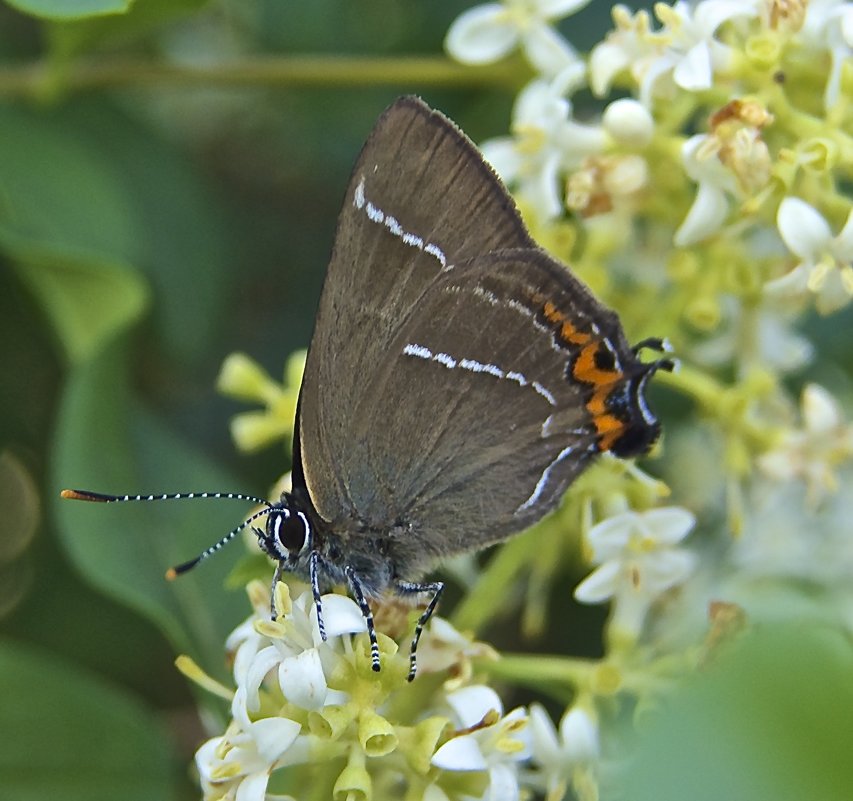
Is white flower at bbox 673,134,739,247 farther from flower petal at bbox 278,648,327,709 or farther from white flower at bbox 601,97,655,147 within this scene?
flower petal at bbox 278,648,327,709

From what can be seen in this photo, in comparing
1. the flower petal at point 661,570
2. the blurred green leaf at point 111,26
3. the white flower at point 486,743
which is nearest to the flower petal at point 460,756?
the white flower at point 486,743

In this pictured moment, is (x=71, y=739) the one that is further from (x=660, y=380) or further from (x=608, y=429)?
(x=660, y=380)

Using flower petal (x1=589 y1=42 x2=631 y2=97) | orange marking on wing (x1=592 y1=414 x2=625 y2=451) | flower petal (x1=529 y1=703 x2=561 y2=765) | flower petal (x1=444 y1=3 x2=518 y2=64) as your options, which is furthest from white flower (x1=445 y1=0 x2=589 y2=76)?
flower petal (x1=529 y1=703 x2=561 y2=765)

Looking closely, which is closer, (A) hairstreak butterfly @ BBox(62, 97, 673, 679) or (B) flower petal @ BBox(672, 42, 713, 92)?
(A) hairstreak butterfly @ BBox(62, 97, 673, 679)

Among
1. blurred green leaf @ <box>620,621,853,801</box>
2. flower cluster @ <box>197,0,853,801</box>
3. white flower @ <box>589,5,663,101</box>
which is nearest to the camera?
blurred green leaf @ <box>620,621,853,801</box>

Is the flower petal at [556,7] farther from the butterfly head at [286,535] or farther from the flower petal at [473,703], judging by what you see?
the flower petal at [473,703]

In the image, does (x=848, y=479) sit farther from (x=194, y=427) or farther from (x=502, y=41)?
(x=194, y=427)

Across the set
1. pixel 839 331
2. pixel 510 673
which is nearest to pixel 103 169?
pixel 510 673
